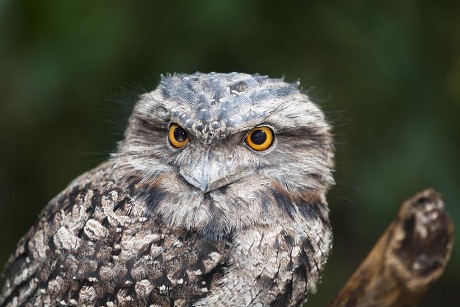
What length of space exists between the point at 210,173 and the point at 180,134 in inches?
8.6

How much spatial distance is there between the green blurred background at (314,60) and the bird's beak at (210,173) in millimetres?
1207

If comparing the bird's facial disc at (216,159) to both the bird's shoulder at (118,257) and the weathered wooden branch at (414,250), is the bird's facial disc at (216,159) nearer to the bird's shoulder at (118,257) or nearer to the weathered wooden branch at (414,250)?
the bird's shoulder at (118,257)

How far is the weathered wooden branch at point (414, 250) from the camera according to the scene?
6.46 ft

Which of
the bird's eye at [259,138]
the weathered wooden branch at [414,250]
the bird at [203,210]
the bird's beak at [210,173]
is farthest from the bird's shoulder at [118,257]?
the weathered wooden branch at [414,250]

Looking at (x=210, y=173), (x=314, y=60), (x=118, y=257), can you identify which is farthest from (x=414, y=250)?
(x=314, y=60)

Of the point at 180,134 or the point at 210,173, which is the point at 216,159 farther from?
the point at 180,134

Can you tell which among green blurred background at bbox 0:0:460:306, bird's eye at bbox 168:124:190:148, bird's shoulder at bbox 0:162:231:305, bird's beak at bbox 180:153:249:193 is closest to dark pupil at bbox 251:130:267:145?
bird's beak at bbox 180:153:249:193

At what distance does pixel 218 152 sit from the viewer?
259cm

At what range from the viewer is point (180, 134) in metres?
Result: 2.64

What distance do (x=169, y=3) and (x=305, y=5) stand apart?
76 centimetres

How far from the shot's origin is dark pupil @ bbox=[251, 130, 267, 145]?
8.66 ft

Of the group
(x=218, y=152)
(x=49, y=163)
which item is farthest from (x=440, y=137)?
(x=49, y=163)

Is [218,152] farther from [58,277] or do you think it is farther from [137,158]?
[58,277]

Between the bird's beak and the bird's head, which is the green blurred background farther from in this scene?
the bird's beak
